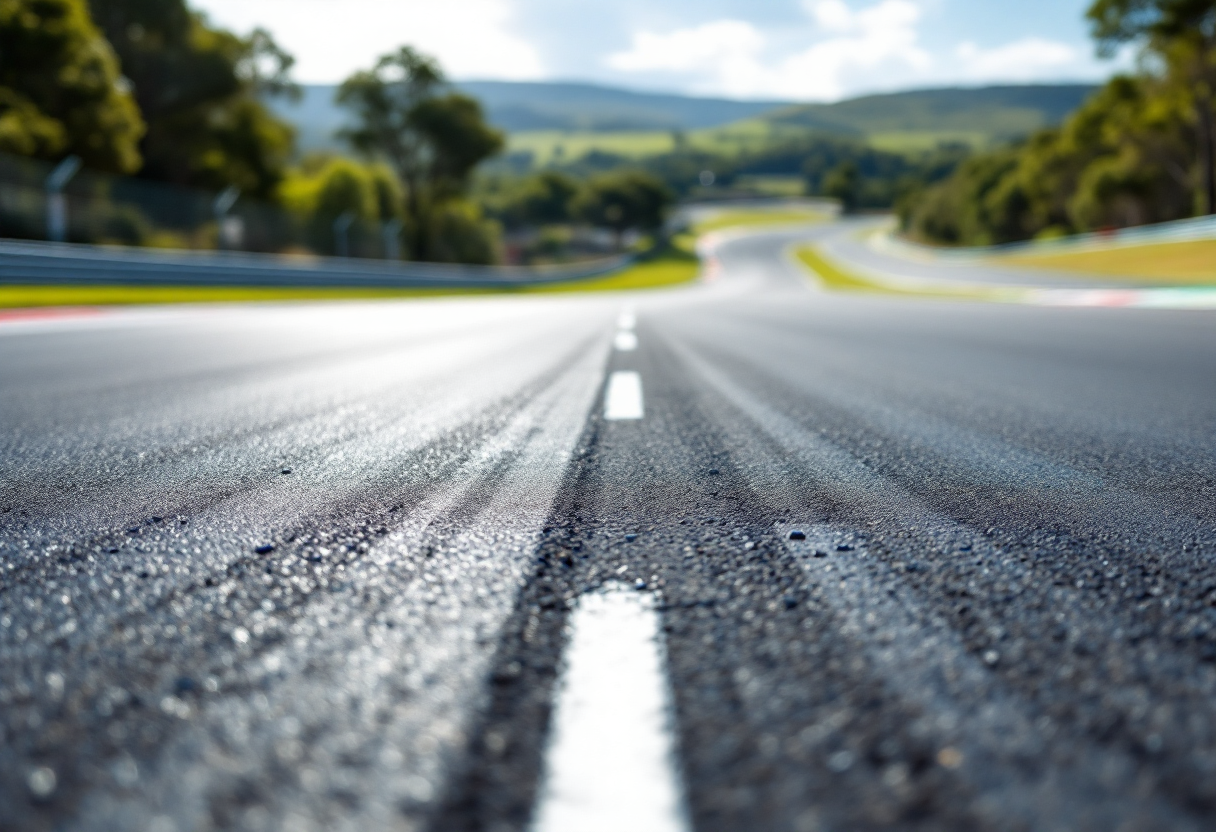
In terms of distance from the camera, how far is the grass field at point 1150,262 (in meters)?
24.8

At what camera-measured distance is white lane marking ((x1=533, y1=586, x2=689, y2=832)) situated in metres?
0.85

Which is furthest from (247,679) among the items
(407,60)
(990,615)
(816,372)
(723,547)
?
(407,60)

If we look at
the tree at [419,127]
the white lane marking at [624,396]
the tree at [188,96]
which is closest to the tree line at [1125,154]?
the tree at [419,127]

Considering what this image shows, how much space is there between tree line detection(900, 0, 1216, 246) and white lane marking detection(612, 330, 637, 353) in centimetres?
4628

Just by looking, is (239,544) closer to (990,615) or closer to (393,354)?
(990,615)

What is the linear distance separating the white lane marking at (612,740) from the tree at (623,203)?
10463cm

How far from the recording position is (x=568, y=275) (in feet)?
178

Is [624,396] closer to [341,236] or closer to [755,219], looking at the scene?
[341,236]

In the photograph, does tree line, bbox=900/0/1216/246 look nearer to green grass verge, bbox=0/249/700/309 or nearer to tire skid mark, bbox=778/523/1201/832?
green grass verge, bbox=0/249/700/309

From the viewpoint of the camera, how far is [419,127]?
5778 centimetres

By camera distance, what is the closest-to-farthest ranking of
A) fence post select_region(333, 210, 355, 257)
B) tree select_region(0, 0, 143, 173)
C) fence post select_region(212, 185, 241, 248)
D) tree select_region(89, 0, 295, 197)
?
1. fence post select_region(212, 185, 241, 248)
2. tree select_region(0, 0, 143, 173)
3. fence post select_region(333, 210, 355, 257)
4. tree select_region(89, 0, 295, 197)

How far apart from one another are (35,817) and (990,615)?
127 centimetres

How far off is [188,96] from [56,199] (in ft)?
80.6

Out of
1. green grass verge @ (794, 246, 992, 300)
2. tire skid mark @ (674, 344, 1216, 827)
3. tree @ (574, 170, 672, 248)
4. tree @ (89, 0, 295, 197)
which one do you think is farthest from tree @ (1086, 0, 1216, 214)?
A: tree @ (574, 170, 672, 248)
